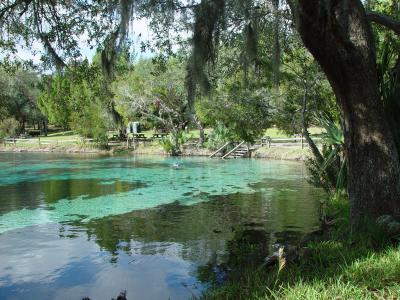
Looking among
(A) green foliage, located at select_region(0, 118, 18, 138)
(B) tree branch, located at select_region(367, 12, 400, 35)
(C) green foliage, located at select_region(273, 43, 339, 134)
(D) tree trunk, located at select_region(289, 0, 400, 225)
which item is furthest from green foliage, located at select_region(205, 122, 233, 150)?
(D) tree trunk, located at select_region(289, 0, 400, 225)

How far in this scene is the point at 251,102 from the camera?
2509 cm

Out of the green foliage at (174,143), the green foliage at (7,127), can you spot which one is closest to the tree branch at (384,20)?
the green foliage at (174,143)

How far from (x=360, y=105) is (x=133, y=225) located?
7.32 metres

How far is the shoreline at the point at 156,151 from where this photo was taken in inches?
1226

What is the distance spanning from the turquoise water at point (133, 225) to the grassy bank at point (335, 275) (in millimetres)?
1781

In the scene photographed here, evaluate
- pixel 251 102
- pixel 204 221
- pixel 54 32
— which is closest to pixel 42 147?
pixel 251 102

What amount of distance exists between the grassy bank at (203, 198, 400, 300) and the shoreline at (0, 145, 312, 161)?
67.0 ft

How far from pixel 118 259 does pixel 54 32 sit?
4035 millimetres

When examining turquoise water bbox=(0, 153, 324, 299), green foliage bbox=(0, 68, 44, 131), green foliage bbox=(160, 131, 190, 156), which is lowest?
turquoise water bbox=(0, 153, 324, 299)

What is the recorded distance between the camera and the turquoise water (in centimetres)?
771

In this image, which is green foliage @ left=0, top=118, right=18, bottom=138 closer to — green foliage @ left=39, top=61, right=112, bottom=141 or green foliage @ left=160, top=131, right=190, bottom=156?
green foliage @ left=39, top=61, right=112, bottom=141

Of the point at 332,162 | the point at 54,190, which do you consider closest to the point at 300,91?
the point at 332,162

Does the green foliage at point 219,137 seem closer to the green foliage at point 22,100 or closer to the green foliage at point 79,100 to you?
the green foliage at point 79,100

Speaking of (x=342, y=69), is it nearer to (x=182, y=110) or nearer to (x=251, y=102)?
(x=251, y=102)
